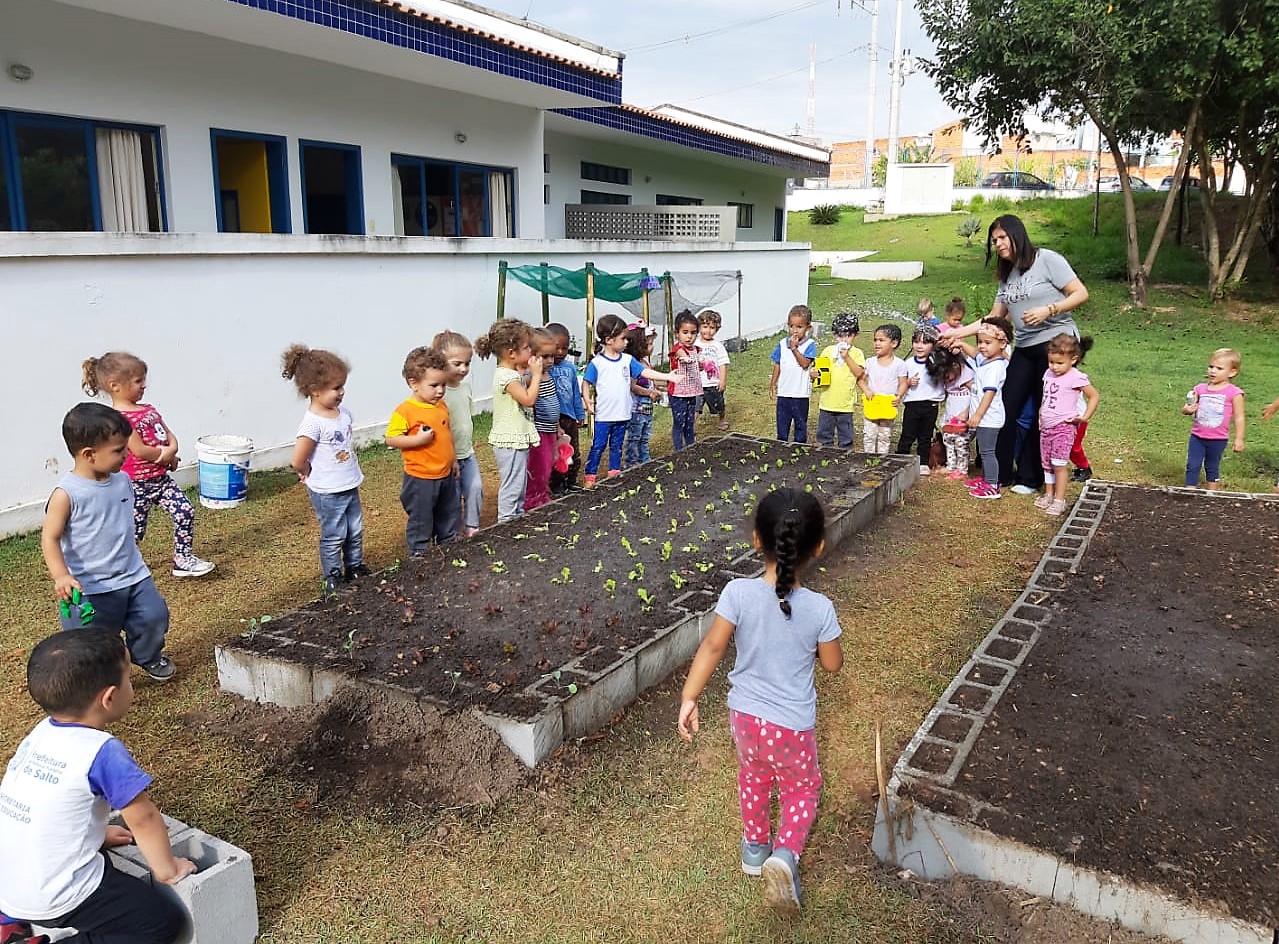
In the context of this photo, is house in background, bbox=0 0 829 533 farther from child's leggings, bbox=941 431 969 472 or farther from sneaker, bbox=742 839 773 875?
sneaker, bbox=742 839 773 875

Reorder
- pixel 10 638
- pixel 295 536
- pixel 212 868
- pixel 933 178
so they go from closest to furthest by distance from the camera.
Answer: pixel 212 868 → pixel 10 638 → pixel 295 536 → pixel 933 178

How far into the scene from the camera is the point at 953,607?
581 centimetres

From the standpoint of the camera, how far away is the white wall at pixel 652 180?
61.4 ft

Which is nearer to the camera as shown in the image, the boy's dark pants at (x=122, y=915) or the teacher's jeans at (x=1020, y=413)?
the boy's dark pants at (x=122, y=915)

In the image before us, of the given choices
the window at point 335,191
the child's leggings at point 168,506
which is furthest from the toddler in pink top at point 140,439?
the window at point 335,191

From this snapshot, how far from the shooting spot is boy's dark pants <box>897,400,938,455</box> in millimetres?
8656

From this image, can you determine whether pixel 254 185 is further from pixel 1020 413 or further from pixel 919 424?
pixel 1020 413

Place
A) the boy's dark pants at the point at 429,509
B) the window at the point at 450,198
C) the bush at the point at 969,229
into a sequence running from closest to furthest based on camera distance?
the boy's dark pants at the point at 429,509 → the window at the point at 450,198 → the bush at the point at 969,229

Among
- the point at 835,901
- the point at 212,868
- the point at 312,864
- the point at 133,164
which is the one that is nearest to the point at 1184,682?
the point at 835,901

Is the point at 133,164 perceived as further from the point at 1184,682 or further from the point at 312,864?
the point at 1184,682

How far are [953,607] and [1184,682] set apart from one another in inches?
58.4

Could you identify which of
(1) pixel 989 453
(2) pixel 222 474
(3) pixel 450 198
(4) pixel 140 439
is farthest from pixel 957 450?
(3) pixel 450 198

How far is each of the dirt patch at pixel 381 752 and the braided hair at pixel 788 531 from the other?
5.21 feet

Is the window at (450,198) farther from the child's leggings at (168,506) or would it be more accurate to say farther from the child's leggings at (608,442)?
the child's leggings at (168,506)
